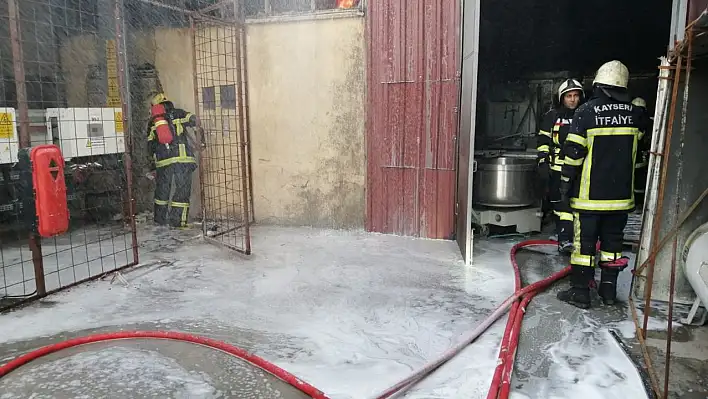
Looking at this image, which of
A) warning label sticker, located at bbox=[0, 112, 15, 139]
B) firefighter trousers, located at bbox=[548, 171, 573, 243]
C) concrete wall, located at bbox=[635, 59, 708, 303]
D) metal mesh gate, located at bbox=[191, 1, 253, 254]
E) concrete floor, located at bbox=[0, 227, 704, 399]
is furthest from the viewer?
metal mesh gate, located at bbox=[191, 1, 253, 254]

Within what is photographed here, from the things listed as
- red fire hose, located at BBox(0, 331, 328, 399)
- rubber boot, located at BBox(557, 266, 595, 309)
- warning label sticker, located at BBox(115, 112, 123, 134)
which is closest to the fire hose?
red fire hose, located at BBox(0, 331, 328, 399)

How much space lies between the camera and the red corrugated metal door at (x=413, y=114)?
21.9ft

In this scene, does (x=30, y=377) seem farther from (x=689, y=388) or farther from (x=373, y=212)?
(x=373, y=212)

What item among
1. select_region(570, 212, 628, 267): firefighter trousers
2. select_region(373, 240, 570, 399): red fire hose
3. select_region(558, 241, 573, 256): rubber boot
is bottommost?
select_region(373, 240, 570, 399): red fire hose

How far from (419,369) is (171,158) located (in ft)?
18.0

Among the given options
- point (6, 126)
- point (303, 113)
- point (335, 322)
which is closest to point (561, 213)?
point (335, 322)

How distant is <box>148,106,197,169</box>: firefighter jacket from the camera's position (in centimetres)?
751

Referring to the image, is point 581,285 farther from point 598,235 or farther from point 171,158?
point 171,158

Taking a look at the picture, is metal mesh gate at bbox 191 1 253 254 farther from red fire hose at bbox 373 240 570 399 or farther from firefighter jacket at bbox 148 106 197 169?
red fire hose at bbox 373 240 570 399

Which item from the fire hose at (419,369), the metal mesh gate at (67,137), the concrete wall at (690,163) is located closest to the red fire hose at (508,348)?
the fire hose at (419,369)

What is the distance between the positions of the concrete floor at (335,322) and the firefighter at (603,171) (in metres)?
0.46

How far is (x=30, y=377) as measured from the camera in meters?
3.44

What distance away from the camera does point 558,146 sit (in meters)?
6.20

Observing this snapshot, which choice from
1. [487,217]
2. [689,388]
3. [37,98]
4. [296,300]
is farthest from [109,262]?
[689,388]
